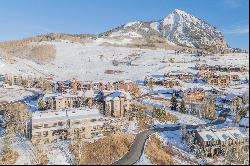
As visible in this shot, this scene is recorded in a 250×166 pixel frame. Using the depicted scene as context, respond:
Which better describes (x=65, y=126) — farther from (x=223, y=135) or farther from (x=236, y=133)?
(x=236, y=133)

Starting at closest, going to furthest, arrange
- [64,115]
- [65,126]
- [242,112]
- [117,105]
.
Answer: [65,126], [64,115], [117,105], [242,112]

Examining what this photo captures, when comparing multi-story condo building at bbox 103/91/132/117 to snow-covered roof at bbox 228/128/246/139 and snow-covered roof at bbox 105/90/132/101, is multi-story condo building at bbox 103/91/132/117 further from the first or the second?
snow-covered roof at bbox 228/128/246/139

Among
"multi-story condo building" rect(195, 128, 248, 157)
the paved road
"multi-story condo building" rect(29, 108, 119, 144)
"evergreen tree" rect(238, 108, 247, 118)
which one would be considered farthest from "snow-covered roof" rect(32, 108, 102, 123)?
"evergreen tree" rect(238, 108, 247, 118)

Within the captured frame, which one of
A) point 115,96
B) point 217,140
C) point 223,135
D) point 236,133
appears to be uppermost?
point 115,96

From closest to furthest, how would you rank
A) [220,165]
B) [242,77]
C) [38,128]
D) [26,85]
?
[220,165] → [38,128] → [26,85] → [242,77]

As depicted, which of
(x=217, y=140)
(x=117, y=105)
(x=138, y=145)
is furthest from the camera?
(x=117, y=105)

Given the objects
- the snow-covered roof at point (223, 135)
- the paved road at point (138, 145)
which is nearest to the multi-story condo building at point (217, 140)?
the snow-covered roof at point (223, 135)

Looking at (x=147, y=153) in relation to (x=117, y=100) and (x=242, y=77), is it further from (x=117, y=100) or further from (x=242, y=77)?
(x=242, y=77)

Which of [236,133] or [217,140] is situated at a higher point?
[236,133]

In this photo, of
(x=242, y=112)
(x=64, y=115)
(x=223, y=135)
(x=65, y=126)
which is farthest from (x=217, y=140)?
(x=64, y=115)

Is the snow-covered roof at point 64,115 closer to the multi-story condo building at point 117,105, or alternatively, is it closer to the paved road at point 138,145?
the paved road at point 138,145

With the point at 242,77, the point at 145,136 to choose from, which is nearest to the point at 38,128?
the point at 145,136
